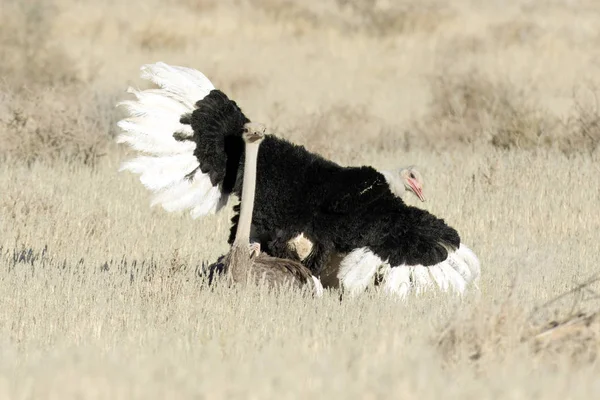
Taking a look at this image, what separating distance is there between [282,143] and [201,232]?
289 cm

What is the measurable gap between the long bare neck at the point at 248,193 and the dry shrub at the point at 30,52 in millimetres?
11663

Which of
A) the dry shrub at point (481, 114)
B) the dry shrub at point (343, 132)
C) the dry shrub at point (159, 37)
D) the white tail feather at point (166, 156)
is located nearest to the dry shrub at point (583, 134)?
the dry shrub at point (481, 114)

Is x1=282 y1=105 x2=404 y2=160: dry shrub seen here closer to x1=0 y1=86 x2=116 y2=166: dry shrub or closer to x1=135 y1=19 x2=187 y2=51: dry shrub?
x1=0 y1=86 x2=116 y2=166: dry shrub

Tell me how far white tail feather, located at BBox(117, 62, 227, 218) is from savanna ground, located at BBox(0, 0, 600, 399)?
1.31ft

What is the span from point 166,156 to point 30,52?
12982 millimetres

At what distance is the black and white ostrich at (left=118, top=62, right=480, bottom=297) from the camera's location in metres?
8.01

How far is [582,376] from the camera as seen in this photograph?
5242 millimetres

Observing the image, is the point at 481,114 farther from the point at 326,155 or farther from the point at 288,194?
the point at 288,194

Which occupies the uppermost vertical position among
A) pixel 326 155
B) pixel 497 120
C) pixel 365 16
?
pixel 365 16

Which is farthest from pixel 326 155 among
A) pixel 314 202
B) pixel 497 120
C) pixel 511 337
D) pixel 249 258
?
pixel 511 337

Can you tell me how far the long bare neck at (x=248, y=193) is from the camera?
788 cm

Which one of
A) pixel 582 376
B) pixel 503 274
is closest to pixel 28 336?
pixel 582 376

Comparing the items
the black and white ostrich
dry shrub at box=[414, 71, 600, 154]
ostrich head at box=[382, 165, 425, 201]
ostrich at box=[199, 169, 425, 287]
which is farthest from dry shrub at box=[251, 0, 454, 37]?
the black and white ostrich

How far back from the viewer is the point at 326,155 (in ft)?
49.1
